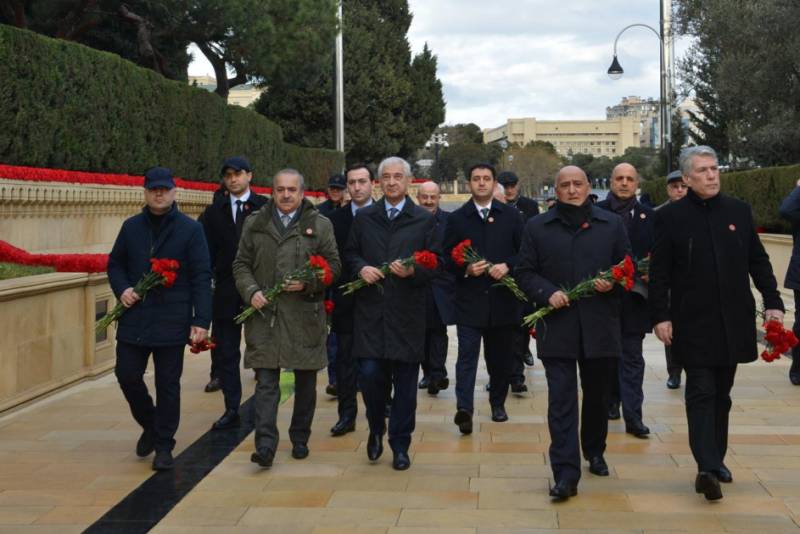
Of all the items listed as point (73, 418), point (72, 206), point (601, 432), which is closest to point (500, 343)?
point (601, 432)

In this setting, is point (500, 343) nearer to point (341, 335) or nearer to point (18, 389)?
point (341, 335)

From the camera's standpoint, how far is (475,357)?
7.80 metres

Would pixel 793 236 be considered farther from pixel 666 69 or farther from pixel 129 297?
pixel 666 69

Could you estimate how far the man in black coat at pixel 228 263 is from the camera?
25.8ft

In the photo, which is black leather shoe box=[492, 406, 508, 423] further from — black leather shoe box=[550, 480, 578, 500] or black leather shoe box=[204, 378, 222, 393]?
black leather shoe box=[204, 378, 222, 393]

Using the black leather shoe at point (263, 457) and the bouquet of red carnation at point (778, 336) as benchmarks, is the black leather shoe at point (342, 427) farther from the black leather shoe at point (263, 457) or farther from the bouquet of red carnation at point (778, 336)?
the bouquet of red carnation at point (778, 336)

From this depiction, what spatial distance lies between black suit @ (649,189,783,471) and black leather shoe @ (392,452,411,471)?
176 cm

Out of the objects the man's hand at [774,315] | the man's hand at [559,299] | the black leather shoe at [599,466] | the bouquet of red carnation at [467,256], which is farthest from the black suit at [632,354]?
the man's hand at [559,299]

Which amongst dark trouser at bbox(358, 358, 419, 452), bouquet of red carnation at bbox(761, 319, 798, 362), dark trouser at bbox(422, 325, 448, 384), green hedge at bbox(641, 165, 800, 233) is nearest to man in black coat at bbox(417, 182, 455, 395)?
dark trouser at bbox(422, 325, 448, 384)

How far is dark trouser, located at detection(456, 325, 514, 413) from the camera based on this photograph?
7.61 meters

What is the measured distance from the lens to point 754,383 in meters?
9.98

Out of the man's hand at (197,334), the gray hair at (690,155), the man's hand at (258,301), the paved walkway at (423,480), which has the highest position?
the gray hair at (690,155)

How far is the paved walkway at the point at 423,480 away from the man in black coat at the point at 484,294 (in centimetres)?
32

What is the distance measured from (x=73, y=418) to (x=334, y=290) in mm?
2370
